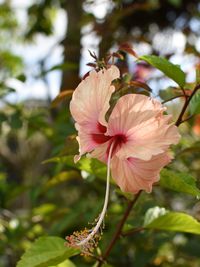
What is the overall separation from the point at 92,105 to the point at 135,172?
14cm

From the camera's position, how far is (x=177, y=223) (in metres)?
1.07

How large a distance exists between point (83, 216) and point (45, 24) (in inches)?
67.5

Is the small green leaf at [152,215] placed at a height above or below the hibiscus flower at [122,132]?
below

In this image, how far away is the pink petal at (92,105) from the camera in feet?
2.73

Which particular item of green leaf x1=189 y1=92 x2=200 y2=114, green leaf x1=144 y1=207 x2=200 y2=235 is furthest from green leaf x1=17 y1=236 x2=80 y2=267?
green leaf x1=189 y1=92 x2=200 y2=114

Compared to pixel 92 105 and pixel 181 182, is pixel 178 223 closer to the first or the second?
pixel 181 182

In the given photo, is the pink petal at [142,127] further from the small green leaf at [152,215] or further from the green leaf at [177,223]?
the small green leaf at [152,215]

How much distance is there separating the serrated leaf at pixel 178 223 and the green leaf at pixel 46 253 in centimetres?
21

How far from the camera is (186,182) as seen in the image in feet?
3.01

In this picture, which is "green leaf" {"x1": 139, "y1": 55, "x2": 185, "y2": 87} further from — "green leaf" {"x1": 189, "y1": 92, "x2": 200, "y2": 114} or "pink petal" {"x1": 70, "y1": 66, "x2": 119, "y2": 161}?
"pink petal" {"x1": 70, "y1": 66, "x2": 119, "y2": 161}

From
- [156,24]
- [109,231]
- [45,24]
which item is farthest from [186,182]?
[156,24]

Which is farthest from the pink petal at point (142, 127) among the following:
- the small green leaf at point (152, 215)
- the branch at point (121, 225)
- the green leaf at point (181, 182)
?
the small green leaf at point (152, 215)

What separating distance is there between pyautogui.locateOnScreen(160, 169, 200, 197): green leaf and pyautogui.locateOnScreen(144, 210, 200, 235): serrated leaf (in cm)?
11

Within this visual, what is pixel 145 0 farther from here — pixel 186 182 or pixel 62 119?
pixel 186 182
